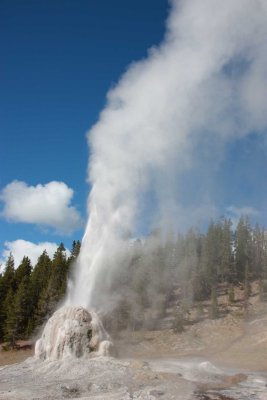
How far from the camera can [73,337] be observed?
3669cm

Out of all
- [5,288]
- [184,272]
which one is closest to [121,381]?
[5,288]

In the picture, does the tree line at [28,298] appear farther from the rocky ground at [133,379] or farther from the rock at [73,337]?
the rocky ground at [133,379]

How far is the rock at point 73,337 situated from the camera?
120ft

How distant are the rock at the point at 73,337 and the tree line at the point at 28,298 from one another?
73.7 feet

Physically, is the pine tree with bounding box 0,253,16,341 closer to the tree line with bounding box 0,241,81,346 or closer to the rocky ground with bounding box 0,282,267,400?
the tree line with bounding box 0,241,81,346

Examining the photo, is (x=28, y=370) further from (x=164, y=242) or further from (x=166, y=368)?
(x=164, y=242)

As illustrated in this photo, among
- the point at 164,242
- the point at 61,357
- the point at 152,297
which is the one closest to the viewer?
the point at 61,357

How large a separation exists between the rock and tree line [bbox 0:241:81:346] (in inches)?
885

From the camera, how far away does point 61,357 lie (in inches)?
1421

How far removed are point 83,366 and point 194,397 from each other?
1064 centimetres

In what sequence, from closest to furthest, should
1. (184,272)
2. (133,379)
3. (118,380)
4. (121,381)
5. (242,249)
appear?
(121,381) → (118,380) → (133,379) → (184,272) → (242,249)

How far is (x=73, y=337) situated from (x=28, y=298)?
33.8m

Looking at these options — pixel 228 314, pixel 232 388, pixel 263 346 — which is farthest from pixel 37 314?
pixel 232 388

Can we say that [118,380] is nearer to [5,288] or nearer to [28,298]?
[28,298]
